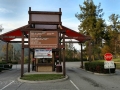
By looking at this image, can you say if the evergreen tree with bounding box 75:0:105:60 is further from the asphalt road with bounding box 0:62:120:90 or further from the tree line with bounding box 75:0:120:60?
the asphalt road with bounding box 0:62:120:90

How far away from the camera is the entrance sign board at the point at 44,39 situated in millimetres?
20281

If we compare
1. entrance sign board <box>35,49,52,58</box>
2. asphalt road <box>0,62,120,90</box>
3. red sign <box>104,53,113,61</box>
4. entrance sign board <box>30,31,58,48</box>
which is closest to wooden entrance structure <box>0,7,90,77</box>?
entrance sign board <box>30,31,58,48</box>

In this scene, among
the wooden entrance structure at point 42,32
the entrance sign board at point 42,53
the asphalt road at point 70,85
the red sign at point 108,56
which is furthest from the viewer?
the entrance sign board at point 42,53

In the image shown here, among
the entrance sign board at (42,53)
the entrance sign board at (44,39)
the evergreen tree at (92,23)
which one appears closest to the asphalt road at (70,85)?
the entrance sign board at (44,39)

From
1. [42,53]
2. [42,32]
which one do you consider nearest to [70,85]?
[42,32]

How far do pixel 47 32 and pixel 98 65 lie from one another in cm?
699

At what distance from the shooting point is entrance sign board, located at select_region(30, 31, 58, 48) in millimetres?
20281

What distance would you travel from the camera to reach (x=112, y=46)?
216 feet

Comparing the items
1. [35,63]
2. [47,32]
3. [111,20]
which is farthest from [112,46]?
[47,32]

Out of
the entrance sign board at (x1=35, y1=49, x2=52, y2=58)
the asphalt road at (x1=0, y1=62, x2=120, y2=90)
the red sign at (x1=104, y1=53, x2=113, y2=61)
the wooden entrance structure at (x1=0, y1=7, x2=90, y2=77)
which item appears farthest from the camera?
the entrance sign board at (x1=35, y1=49, x2=52, y2=58)

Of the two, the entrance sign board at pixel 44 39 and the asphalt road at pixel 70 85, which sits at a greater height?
the entrance sign board at pixel 44 39

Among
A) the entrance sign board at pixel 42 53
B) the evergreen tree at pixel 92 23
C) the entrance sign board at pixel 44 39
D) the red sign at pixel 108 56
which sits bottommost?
the red sign at pixel 108 56

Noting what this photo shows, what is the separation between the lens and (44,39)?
20.4 metres

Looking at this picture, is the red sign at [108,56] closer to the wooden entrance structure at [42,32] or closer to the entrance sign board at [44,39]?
the wooden entrance structure at [42,32]
